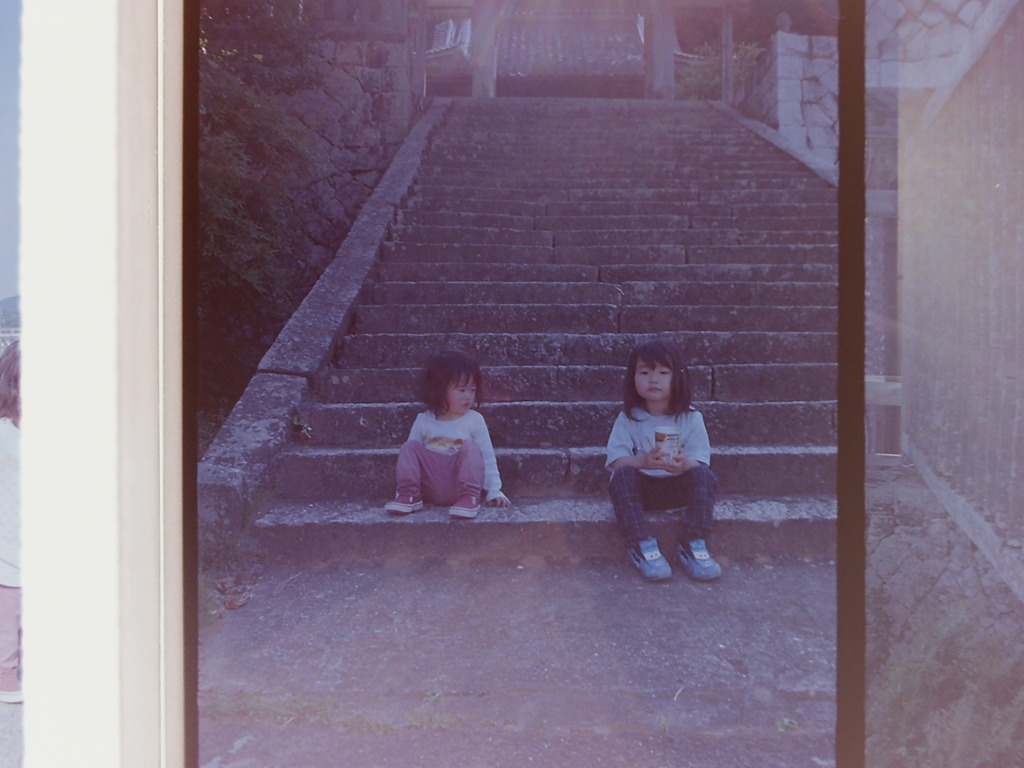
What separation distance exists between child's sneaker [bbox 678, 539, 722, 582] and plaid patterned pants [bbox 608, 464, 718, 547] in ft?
0.10

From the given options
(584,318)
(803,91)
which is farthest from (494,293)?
(803,91)

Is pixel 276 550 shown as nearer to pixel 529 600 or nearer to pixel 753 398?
pixel 529 600

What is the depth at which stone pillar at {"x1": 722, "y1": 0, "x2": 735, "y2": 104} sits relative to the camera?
8188 mm

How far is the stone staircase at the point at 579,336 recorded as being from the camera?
2270 mm

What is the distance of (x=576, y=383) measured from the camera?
283cm

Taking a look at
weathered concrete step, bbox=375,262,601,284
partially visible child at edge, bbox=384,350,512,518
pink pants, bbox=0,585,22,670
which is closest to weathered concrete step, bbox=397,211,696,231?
weathered concrete step, bbox=375,262,601,284

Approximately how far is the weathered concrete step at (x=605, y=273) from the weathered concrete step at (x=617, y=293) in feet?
0.49

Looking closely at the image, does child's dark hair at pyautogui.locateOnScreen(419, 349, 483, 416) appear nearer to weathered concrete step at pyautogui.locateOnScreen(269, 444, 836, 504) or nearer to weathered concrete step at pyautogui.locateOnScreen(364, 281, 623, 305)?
weathered concrete step at pyautogui.locateOnScreen(269, 444, 836, 504)

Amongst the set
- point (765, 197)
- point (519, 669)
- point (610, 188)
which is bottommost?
point (519, 669)

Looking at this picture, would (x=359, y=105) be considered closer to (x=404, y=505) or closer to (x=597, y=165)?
(x=597, y=165)

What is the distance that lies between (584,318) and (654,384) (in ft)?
3.39

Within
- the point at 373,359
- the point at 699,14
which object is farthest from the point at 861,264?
the point at 699,14

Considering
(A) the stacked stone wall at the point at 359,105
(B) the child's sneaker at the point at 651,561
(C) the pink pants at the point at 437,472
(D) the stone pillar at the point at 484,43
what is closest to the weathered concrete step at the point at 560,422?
(C) the pink pants at the point at 437,472

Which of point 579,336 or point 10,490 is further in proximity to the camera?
point 579,336
